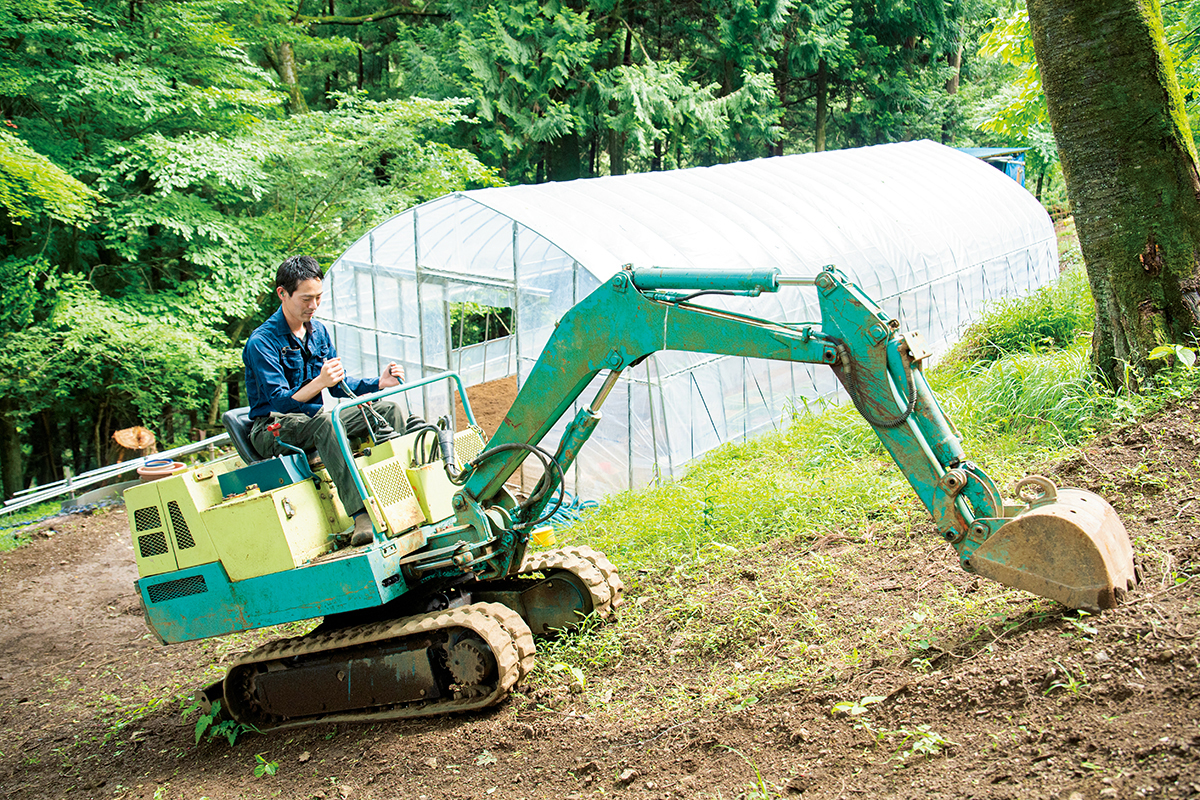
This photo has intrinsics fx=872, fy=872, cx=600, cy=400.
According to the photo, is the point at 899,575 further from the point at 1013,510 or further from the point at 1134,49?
the point at 1134,49

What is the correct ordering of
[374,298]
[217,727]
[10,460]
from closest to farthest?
[217,727] < [374,298] < [10,460]

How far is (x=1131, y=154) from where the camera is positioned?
19.4 feet

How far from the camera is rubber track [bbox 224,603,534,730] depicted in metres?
4.87

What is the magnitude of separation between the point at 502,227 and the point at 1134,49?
674cm

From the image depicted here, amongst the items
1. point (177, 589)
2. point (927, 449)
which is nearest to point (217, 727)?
point (177, 589)

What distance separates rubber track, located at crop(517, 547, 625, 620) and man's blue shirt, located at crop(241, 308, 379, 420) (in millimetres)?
1753

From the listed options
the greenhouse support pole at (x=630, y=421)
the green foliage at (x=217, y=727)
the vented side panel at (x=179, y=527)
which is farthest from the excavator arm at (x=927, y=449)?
the greenhouse support pole at (x=630, y=421)

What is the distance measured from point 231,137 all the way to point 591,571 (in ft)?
37.2

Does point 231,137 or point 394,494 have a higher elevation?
point 231,137

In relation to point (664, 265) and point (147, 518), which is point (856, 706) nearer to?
point (147, 518)

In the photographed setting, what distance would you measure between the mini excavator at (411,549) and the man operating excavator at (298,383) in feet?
0.34

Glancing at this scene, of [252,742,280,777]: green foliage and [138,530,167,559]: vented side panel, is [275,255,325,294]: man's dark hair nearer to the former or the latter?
[138,530,167,559]: vented side panel

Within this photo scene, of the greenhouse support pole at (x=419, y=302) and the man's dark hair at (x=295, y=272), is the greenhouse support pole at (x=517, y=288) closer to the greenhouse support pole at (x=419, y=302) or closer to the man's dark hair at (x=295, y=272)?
the greenhouse support pole at (x=419, y=302)

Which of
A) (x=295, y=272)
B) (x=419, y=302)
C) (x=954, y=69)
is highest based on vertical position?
(x=954, y=69)
